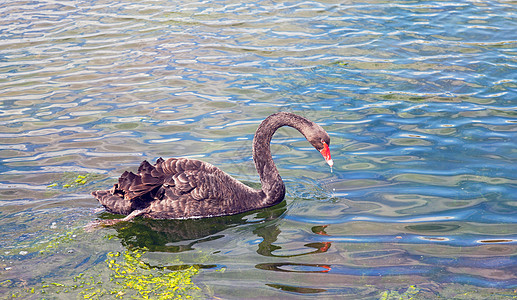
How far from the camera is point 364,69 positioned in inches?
400

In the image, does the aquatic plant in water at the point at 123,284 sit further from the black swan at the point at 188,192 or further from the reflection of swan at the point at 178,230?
the black swan at the point at 188,192

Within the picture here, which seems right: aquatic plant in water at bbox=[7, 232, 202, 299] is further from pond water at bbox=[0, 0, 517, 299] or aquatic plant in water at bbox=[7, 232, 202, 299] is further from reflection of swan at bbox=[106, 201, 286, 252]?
reflection of swan at bbox=[106, 201, 286, 252]

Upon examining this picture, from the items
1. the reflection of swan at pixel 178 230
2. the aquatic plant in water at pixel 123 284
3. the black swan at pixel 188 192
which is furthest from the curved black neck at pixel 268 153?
the aquatic plant in water at pixel 123 284

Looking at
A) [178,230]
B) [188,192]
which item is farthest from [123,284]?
[188,192]

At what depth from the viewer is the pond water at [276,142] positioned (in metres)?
5.17

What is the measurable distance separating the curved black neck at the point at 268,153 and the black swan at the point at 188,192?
1cm

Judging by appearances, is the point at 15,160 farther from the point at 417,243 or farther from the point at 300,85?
the point at 417,243

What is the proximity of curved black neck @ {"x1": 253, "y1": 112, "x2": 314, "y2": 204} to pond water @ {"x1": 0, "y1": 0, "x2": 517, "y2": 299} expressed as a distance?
22 cm

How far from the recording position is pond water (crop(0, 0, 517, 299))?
517cm

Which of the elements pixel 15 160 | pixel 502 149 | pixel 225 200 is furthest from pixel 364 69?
pixel 15 160

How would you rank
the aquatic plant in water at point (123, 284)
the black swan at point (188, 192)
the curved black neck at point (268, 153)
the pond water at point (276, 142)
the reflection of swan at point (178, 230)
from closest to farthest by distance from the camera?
the aquatic plant in water at point (123, 284)
the pond water at point (276, 142)
the reflection of swan at point (178, 230)
the black swan at point (188, 192)
the curved black neck at point (268, 153)

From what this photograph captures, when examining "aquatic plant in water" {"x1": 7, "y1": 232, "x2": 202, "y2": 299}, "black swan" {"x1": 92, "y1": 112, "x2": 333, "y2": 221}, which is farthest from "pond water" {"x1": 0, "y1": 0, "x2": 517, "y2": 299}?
"black swan" {"x1": 92, "y1": 112, "x2": 333, "y2": 221}

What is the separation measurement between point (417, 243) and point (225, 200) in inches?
80.4

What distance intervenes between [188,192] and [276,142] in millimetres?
2225
